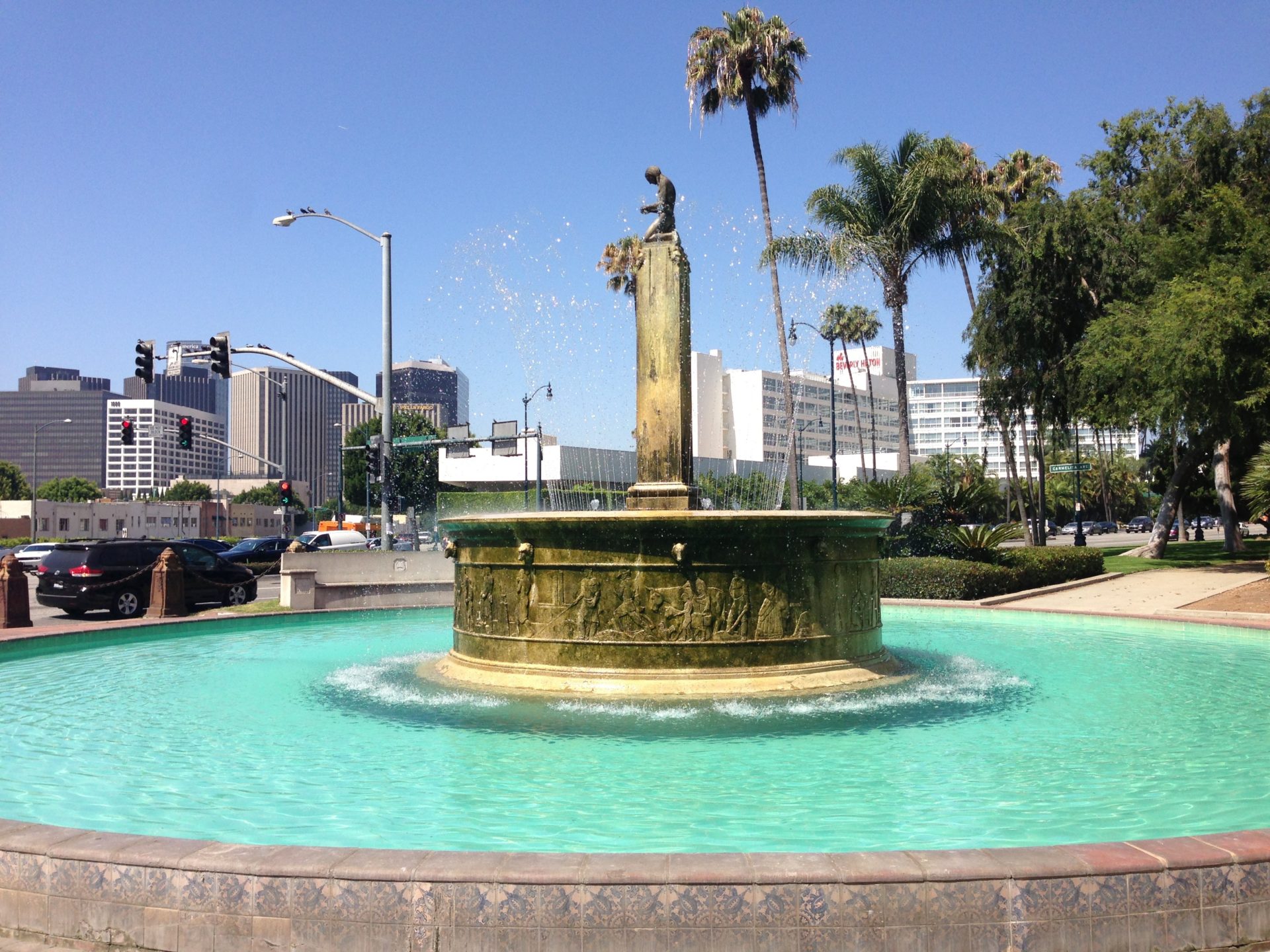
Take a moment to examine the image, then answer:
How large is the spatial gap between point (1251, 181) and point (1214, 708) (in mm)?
27698

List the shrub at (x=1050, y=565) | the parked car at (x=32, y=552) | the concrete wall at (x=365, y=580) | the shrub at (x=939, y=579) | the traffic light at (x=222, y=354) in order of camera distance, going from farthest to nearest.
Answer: the parked car at (x=32, y=552), the traffic light at (x=222, y=354), the shrub at (x=1050, y=565), the shrub at (x=939, y=579), the concrete wall at (x=365, y=580)

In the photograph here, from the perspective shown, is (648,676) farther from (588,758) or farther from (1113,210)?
(1113,210)

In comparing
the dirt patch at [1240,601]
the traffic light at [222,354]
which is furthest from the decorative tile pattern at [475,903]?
the traffic light at [222,354]

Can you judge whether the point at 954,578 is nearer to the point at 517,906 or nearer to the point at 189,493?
the point at 517,906

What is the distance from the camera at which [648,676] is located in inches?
375

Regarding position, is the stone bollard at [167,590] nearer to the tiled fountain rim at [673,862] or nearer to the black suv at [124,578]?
the black suv at [124,578]

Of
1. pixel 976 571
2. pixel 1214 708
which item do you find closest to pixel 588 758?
pixel 1214 708

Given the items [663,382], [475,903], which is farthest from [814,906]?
[663,382]

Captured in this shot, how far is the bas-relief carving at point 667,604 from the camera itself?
9617mm

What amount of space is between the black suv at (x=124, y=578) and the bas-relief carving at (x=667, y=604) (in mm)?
11995

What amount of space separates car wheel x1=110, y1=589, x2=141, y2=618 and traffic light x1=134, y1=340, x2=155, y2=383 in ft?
29.7

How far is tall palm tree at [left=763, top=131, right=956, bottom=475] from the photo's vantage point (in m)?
32.3

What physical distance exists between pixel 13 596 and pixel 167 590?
2592 mm

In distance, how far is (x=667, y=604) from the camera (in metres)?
9.61
